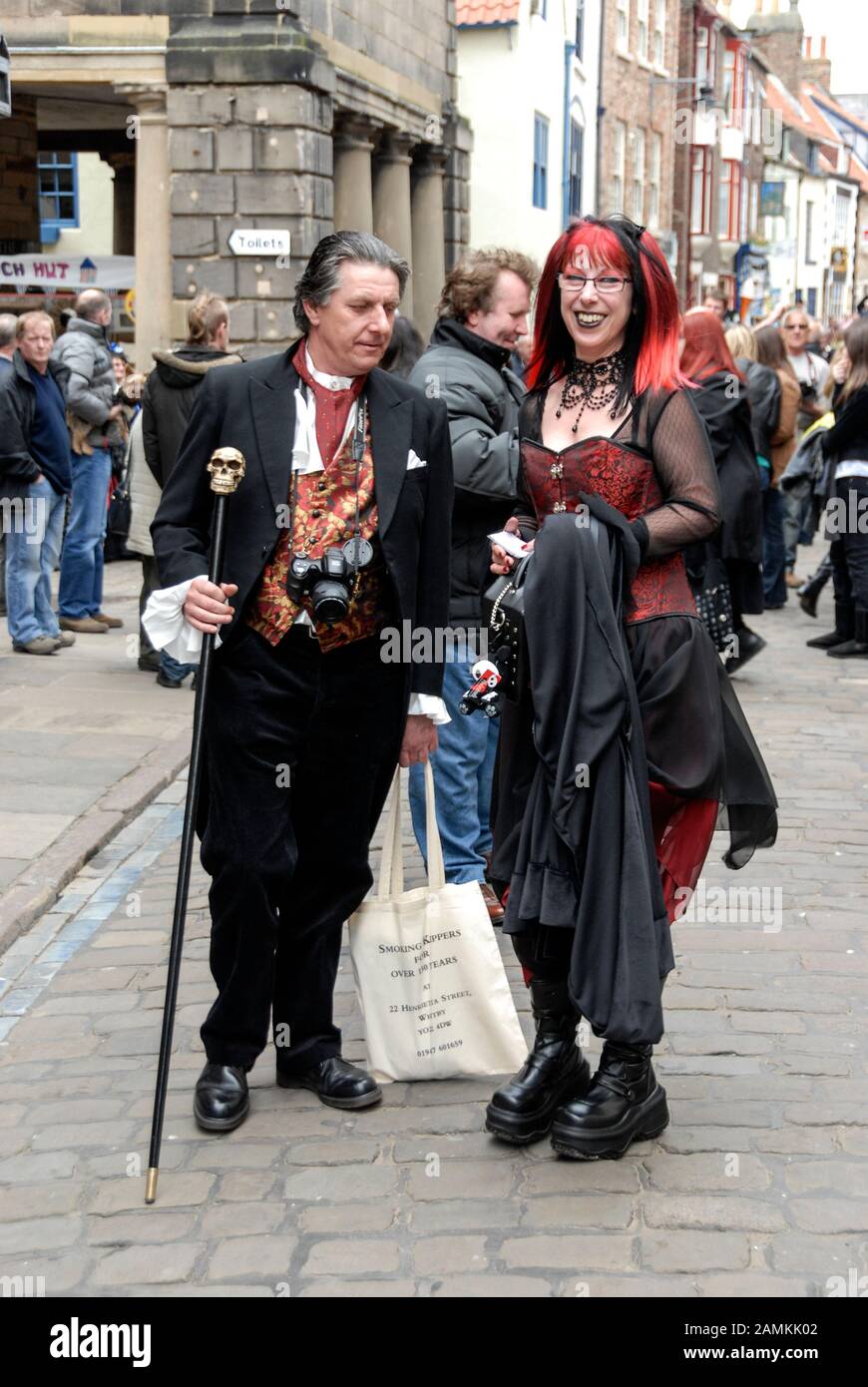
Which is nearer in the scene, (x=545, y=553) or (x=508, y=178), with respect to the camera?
(x=545, y=553)

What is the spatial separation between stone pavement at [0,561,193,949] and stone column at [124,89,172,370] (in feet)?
21.2

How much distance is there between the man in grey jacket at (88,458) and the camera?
11430mm

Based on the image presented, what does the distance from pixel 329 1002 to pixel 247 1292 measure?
1128 millimetres

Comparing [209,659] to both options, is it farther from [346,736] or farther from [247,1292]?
[247,1292]

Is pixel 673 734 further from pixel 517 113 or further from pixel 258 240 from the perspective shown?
pixel 517 113

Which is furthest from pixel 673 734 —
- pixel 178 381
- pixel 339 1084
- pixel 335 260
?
pixel 178 381

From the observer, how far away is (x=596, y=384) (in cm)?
410

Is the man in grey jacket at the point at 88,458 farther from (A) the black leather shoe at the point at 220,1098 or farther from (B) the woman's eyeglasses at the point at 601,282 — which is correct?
(B) the woman's eyeglasses at the point at 601,282

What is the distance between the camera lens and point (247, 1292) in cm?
338

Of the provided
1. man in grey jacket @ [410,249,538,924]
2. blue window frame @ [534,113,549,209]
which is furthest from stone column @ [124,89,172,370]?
blue window frame @ [534,113,549,209]

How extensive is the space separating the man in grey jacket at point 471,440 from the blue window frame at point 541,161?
26353 mm

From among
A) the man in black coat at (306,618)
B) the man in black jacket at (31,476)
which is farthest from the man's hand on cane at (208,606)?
the man in black jacket at (31,476)

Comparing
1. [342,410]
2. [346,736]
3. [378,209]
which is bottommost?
[346,736]

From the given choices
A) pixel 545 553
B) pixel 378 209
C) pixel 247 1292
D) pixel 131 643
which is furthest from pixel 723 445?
pixel 378 209
